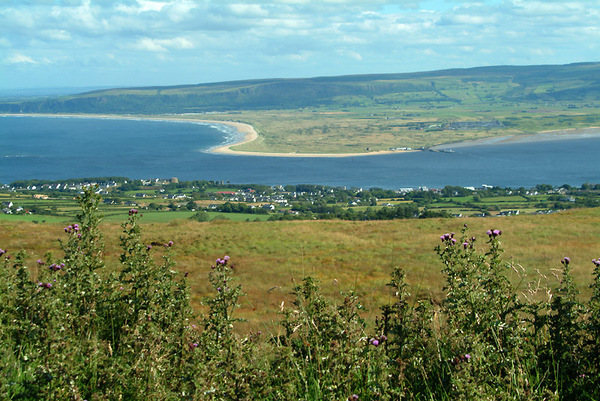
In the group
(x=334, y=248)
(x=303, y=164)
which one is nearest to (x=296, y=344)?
(x=334, y=248)

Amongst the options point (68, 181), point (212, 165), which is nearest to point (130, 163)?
point (212, 165)

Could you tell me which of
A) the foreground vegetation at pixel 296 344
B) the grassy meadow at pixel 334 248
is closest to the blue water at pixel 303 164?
the grassy meadow at pixel 334 248

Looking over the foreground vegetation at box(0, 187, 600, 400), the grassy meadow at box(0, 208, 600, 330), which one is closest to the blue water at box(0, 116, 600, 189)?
the grassy meadow at box(0, 208, 600, 330)

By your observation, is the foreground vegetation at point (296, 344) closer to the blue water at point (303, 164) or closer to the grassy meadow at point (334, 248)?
the grassy meadow at point (334, 248)

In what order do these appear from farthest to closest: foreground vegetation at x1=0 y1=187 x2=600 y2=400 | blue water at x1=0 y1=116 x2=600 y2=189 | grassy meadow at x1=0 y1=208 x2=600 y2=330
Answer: blue water at x1=0 y1=116 x2=600 y2=189 < grassy meadow at x1=0 y1=208 x2=600 y2=330 < foreground vegetation at x1=0 y1=187 x2=600 y2=400

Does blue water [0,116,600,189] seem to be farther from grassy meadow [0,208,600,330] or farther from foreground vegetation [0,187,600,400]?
foreground vegetation [0,187,600,400]

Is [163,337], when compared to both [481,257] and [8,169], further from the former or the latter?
[8,169]

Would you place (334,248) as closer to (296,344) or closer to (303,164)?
(296,344)
